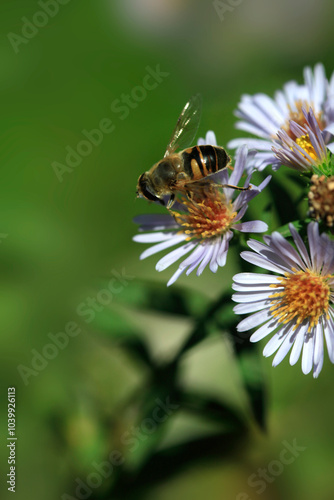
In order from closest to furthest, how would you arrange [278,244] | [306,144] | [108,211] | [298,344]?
[278,244]
[298,344]
[306,144]
[108,211]

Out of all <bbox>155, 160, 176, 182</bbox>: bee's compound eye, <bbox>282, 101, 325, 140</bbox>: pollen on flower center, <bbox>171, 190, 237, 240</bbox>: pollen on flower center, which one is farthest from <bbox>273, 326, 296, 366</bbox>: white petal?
<bbox>282, 101, 325, 140</bbox>: pollen on flower center

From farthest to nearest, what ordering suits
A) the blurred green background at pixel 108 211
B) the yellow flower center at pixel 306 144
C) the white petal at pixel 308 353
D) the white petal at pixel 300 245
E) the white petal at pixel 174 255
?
1. the blurred green background at pixel 108 211
2. the white petal at pixel 174 255
3. the yellow flower center at pixel 306 144
4. the white petal at pixel 308 353
5. the white petal at pixel 300 245

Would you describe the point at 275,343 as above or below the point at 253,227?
below

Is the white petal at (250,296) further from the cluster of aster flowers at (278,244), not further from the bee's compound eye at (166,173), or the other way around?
the bee's compound eye at (166,173)

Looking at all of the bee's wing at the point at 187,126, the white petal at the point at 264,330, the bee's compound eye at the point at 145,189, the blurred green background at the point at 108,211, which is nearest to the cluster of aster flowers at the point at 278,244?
A: the white petal at the point at 264,330

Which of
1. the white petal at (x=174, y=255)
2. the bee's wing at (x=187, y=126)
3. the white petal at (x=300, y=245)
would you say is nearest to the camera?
the white petal at (x=300, y=245)

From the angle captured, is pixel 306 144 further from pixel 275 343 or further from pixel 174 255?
pixel 275 343

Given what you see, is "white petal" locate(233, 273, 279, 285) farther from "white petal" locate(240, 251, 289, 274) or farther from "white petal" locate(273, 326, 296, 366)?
"white petal" locate(273, 326, 296, 366)

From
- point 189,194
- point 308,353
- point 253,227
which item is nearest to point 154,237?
point 189,194
